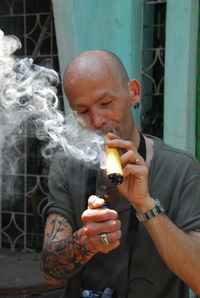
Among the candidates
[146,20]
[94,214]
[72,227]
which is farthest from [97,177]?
[146,20]

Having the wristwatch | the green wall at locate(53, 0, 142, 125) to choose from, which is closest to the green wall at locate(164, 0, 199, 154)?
the green wall at locate(53, 0, 142, 125)

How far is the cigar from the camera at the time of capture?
182cm

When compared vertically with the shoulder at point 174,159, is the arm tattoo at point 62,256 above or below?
below

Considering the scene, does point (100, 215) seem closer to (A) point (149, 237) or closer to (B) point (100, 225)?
(B) point (100, 225)

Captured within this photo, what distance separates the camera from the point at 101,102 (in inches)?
91.4

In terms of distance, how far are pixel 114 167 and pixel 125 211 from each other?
1.63ft

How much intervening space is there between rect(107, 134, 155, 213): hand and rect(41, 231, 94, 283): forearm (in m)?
0.32

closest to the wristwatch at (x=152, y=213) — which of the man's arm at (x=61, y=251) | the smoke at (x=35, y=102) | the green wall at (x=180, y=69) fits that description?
the man's arm at (x=61, y=251)

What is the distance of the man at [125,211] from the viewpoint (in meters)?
2.08

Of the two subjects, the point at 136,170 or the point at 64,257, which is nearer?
the point at 136,170

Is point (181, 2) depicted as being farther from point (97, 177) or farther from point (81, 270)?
point (81, 270)

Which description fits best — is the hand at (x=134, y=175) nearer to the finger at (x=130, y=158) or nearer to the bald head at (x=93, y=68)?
the finger at (x=130, y=158)

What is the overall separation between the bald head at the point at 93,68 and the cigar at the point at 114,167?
49 centimetres

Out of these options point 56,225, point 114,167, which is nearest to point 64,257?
point 56,225
